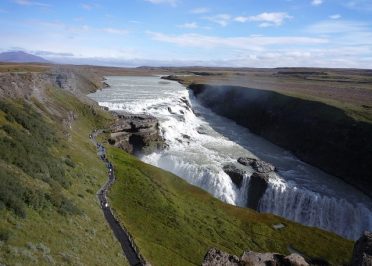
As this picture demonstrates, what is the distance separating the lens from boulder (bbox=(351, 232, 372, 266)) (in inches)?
782

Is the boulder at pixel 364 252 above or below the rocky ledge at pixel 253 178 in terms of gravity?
above

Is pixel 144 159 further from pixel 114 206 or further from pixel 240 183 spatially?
pixel 114 206

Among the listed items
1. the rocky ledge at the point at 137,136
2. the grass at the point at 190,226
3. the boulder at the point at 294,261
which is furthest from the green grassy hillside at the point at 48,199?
the rocky ledge at the point at 137,136

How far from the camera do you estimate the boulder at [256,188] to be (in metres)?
66.4

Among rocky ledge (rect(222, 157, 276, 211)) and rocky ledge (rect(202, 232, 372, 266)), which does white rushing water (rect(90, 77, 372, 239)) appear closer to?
rocky ledge (rect(222, 157, 276, 211))

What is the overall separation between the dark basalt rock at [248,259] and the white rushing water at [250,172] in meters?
45.9

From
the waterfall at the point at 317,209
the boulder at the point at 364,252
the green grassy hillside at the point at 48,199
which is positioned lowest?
the waterfall at the point at 317,209

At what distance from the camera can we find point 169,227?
46.1 metres

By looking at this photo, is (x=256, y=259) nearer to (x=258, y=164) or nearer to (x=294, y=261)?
(x=294, y=261)

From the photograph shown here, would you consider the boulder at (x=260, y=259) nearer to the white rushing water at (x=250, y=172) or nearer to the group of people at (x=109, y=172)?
the group of people at (x=109, y=172)

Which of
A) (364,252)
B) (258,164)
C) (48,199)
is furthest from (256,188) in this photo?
(364,252)

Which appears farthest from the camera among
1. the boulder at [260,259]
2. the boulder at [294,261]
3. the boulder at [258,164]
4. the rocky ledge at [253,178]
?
the boulder at [258,164]

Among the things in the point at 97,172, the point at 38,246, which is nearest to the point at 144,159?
the point at 97,172

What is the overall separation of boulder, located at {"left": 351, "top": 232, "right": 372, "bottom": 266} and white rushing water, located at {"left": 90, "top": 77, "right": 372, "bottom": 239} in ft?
137
